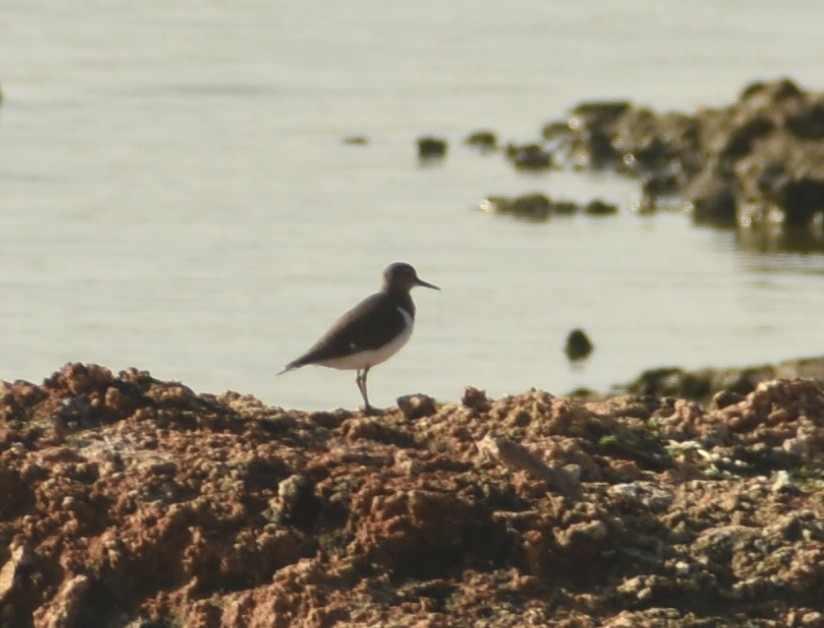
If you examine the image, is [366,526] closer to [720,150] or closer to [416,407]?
[416,407]

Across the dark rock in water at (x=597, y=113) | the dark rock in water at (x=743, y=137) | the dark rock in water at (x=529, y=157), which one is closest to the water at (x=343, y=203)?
the dark rock in water at (x=529, y=157)

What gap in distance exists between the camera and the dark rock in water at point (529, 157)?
24719mm

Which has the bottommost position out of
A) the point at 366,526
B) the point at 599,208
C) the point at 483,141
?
the point at 599,208

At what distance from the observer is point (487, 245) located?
1880 centimetres

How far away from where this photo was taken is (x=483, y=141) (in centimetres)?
2561

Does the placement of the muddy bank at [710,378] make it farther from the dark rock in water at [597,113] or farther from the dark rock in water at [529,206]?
the dark rock in water at [597,113]

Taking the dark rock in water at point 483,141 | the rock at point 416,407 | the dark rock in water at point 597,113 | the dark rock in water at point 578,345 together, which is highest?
the dark rock in water at point 597,113

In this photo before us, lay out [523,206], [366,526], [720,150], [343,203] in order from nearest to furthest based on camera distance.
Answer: [366,526]
[343,203]
[523,206]
[720,150]

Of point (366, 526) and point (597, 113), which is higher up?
point (597, 113)

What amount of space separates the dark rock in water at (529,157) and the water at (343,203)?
0.22 m

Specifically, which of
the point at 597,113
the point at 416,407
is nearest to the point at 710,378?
the point at 416,407

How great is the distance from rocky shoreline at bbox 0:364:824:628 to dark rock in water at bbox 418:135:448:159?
62.8ft

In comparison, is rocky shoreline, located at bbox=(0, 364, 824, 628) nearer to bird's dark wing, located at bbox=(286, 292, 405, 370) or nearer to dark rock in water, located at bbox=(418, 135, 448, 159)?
bird's dark wing, located at bbox=(286, 292, 405, 370)

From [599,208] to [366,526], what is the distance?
17.0 meters
